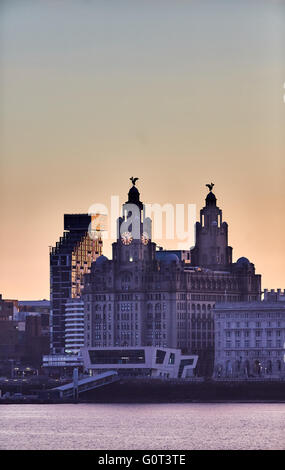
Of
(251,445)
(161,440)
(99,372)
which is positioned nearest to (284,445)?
(251,445)

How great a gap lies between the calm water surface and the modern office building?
17.3 metres

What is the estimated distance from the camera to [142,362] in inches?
7687

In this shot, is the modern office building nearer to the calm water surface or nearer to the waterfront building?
the waterfront building

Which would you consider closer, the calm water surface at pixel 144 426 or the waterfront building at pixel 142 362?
the calm water surface at pixel 144 426

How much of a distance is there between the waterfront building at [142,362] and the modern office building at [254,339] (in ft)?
22.4

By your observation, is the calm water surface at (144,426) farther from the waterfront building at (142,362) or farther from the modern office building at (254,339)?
the waterfront building at (142,362)

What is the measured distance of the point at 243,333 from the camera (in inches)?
7416

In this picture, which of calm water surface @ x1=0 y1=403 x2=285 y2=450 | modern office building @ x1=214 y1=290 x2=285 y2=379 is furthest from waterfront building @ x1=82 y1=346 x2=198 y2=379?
calm water surface @ x1=0 y1=403 x2=285 y2=450

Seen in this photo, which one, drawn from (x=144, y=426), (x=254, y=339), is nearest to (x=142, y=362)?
(x=254, y=339)

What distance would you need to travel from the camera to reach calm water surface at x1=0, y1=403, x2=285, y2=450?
105750mm

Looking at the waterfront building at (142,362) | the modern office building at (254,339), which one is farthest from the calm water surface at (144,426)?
the waterfront building at (142,362)

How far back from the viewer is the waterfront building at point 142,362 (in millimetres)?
194250
